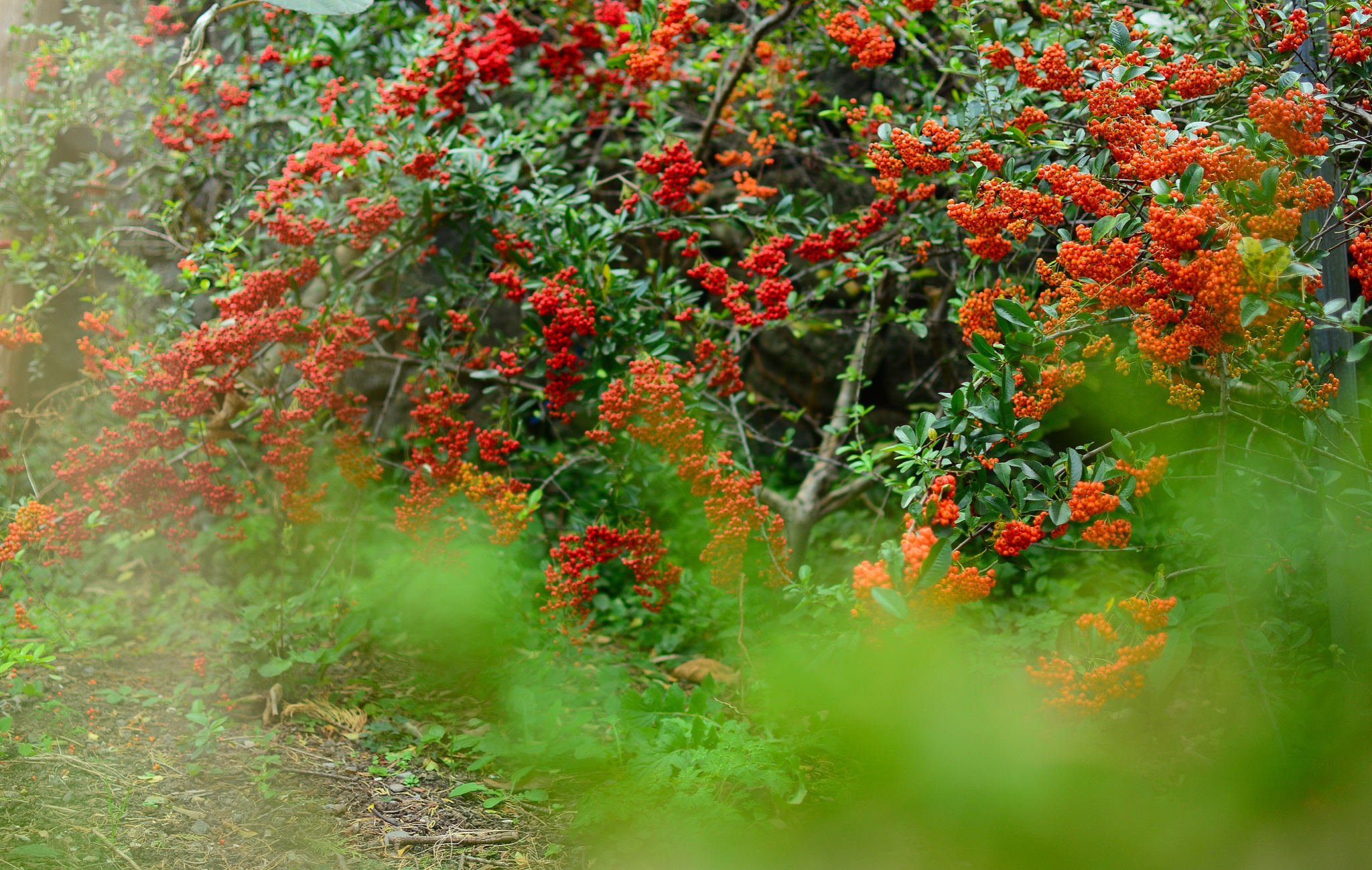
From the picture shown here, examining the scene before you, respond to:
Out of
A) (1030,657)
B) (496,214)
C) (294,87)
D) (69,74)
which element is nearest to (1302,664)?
(1030,657)

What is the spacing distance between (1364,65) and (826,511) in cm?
233

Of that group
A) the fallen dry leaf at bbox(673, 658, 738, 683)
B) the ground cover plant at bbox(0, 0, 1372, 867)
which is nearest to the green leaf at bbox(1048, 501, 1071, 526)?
the ground cover plant at bbox(0, 0, 1372, 867)

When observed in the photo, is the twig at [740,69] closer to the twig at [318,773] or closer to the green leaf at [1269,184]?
the green leaf at [1269,184]

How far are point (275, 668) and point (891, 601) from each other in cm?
213

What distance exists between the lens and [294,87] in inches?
153

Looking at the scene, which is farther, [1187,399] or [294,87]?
[294,87]

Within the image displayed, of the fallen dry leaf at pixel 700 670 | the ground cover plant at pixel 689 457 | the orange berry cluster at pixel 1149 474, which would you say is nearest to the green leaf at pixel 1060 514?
the ground cover plant at pixel 689 457

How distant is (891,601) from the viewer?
1.68m

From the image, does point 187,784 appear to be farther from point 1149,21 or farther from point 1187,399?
point 1149,21

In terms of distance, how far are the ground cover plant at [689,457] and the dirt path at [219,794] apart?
0.06 feet

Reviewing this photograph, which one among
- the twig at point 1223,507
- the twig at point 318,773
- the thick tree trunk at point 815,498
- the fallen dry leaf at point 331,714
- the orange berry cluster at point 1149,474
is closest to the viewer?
the orange berry cluster at point 1149,474

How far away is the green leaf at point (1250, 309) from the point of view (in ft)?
5.63

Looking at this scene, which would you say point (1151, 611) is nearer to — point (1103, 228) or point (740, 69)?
point (1103, 228)

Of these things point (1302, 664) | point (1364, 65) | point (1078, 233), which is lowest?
point (1302, 664)
